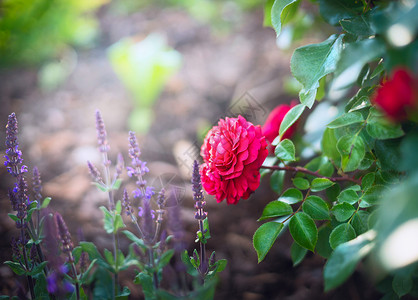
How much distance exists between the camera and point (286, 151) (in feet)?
2.33

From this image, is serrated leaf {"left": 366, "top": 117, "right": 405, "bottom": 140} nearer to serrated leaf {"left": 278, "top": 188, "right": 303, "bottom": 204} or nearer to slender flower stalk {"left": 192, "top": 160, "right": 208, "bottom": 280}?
serrated leaf {"left": 278, "top": 188, "right": 303, "bottom": 204}

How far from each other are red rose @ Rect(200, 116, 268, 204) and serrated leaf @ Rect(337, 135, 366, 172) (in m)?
0.15

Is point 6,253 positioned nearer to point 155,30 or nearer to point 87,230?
point 87,230

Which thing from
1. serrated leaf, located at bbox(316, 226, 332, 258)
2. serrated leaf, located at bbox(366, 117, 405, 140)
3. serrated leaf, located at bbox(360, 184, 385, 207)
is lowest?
serrated leaf, located at bbox(316, 226, 332, 258)

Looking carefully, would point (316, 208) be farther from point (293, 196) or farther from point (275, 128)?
point (275, 128)

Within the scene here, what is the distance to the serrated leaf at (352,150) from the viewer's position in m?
0.63

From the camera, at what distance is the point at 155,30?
2600 mm

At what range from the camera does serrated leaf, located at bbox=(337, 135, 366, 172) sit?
0.63m

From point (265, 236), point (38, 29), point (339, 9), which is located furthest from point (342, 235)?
point (38, 29)

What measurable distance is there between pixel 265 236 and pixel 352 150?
25cm

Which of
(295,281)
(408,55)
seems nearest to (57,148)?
(295,281)

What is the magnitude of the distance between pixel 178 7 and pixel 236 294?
7.86ft

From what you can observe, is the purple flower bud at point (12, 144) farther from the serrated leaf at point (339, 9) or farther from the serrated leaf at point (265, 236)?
the serrated leaf at point (339, 9)

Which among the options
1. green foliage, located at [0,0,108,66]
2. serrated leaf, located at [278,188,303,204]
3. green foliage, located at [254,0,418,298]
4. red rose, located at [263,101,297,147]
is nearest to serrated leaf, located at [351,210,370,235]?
green foliage, located at [254,0,418,298]
